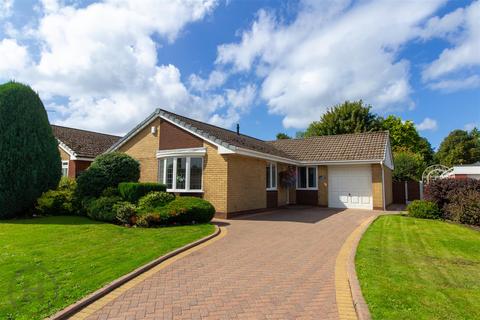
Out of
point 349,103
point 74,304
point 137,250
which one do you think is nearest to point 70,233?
point 137,250

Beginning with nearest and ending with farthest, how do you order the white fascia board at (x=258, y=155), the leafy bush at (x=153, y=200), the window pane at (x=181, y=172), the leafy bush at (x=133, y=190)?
the leafy bush at (x=153, y=200) < the leafy bush at (x=133, y=190) < the white fascia board at (x=258, y=155) < the window pane at (x=181, y=172)

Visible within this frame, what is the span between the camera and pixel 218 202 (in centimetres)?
1440

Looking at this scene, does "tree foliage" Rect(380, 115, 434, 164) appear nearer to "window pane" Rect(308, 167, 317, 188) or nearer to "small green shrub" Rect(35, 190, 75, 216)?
"window pane" Rect(308, 167, 317, 188)

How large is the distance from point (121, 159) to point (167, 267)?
30.0ft

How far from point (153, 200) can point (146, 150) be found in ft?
20.6

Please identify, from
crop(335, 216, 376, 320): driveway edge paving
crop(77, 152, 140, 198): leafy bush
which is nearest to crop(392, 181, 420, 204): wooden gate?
A: crop(335, 216, 376, 320): driveway edge paving

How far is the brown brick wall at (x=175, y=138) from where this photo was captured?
619 inches

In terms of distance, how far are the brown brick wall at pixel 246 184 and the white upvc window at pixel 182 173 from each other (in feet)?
5.66

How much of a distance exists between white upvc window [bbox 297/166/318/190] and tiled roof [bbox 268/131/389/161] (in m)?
0.84

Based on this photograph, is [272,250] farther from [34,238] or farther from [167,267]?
[34,238]

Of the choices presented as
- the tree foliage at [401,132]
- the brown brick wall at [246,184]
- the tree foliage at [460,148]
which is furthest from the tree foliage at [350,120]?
the brown brick wall at [246,184]

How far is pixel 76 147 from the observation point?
23.1 meters

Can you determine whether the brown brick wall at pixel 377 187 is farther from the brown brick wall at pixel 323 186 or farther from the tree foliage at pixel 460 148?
the tree foliage at pixel 460 148

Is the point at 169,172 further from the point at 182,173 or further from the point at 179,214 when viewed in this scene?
the point at 179,214
